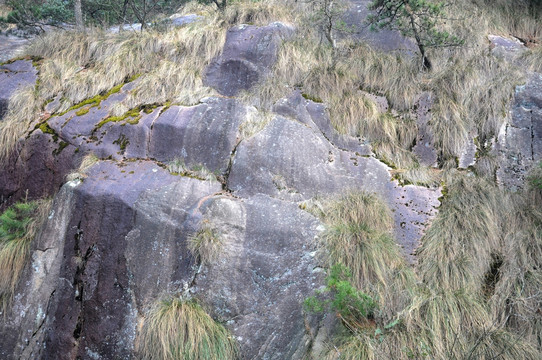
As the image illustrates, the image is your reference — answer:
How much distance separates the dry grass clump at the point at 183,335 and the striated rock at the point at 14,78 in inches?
184

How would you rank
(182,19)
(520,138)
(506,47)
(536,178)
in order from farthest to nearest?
1. (182,19)
2. (506,47)
3. (520,138)
4. (536,178)

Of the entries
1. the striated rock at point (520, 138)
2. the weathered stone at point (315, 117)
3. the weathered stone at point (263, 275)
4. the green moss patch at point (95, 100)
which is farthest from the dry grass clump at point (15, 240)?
the striated rock at point (520, 138)

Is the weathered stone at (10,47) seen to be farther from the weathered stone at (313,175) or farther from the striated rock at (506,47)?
the striated rock at (506,47)

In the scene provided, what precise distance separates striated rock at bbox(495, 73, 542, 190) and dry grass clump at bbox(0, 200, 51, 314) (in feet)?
20.7

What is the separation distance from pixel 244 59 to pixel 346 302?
15.4 ft

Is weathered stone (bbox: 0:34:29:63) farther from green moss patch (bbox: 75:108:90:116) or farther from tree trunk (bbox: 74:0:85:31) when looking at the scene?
green moss patch (bbox: 75:108:90:116)

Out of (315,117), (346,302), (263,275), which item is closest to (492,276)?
(346,302)

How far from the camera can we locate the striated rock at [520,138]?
606cm

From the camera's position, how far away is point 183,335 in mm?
4492

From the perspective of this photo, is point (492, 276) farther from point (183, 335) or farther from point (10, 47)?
point (10, 47)

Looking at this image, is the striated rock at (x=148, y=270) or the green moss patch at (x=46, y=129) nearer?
the striated rock at (x=148, y=270)

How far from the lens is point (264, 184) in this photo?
5645 mm

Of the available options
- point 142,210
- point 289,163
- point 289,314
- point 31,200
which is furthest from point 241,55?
point 289,314

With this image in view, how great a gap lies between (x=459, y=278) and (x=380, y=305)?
1.08 meters
